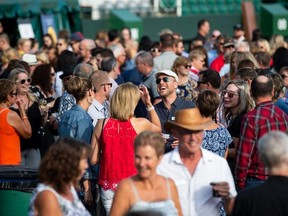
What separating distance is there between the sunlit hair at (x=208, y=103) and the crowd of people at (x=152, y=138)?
0.04 ft

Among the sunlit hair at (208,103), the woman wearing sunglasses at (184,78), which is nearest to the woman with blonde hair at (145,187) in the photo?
the sunlit hair at (208,103)

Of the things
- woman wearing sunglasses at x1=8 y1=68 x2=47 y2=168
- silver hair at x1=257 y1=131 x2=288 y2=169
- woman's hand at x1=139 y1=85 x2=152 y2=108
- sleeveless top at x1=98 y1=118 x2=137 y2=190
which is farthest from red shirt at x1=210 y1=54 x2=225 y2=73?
silver hair at x1=257 y1=131 x2=288 y2=169

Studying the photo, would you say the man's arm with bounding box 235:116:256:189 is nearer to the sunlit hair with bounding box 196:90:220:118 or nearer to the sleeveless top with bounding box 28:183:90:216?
the sunlit hair with bounding box 196:90:220:118

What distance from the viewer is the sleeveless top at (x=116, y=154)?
365 inches

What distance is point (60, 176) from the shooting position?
6566mm

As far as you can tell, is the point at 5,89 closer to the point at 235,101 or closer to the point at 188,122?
the point at 235,101

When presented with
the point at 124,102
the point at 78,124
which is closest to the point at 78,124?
the point at 78,124

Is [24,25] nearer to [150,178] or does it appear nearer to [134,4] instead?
[134,4]

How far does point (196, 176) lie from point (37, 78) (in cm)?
672

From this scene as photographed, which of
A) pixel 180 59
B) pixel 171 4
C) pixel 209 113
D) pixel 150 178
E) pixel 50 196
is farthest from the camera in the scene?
pixel 171 4

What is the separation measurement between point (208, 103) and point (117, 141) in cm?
94

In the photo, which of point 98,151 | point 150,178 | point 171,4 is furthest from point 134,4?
point 150,178

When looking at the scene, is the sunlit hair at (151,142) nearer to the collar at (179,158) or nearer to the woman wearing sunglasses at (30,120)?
the collar at (179,158)

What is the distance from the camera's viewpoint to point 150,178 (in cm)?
697
